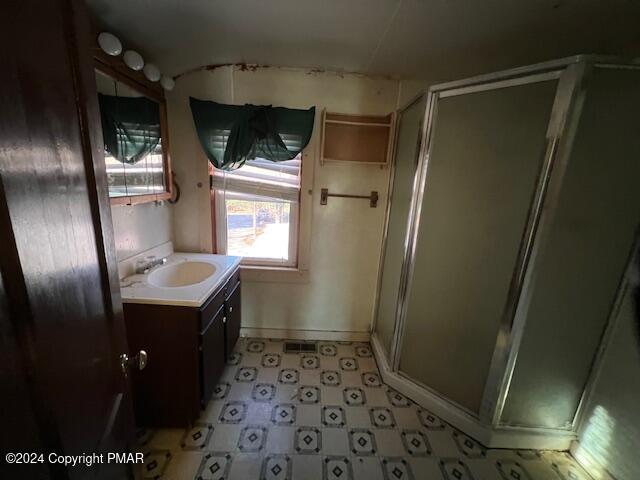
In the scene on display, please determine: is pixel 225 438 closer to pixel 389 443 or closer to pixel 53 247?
pixel 389 443

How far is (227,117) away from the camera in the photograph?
184 cm

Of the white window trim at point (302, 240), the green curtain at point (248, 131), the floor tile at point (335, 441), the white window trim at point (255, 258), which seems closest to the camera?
the floor tile at point (335, 441)

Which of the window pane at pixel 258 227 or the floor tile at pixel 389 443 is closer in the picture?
the floor tile at pixel 389 443

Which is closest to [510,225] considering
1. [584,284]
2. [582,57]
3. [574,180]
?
[574,180]

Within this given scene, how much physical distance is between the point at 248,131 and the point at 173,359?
1532mm

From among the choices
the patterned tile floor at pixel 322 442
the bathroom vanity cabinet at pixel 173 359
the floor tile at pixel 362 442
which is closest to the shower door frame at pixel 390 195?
the patterned tile floor at pixel 322 442

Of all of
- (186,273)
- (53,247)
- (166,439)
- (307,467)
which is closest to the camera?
(53,247)

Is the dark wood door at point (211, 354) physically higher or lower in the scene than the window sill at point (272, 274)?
lower

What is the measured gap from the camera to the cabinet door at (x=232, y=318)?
1.76 meters

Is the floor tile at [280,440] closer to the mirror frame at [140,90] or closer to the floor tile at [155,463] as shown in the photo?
the floor tile at [155,463]

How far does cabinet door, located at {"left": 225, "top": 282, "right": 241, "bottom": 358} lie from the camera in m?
1.76

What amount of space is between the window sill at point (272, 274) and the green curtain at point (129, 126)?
1101mm

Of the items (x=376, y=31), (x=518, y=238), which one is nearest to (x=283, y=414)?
(x=518, y=238)

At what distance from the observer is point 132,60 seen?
53.9 inches
